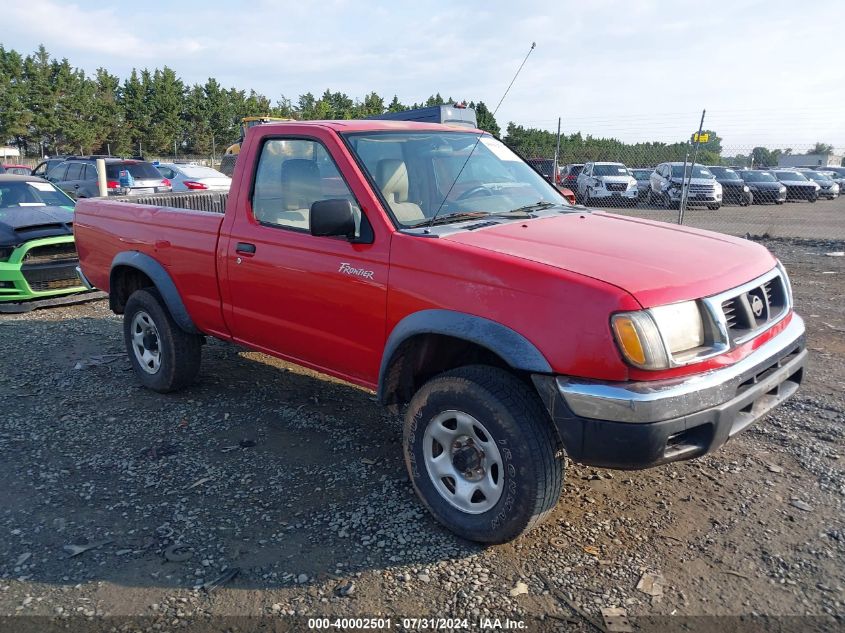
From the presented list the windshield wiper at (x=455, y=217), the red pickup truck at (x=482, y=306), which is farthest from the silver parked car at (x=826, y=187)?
the windshield wiper at (x=455, y=217)

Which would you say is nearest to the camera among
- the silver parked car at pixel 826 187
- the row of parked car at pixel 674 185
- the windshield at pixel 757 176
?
the row of parked car at pixel 674 185

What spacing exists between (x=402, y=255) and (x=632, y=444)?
1.41 metres

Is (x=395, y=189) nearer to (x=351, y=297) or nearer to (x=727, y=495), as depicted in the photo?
(x=351, y=297)

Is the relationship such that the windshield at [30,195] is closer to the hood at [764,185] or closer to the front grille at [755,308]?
the front grille at [755,308]

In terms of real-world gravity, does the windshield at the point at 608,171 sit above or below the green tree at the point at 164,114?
below

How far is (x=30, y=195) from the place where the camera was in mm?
8930

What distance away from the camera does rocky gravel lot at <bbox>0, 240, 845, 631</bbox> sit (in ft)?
8.98

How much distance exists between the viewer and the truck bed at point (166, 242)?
4457 mm

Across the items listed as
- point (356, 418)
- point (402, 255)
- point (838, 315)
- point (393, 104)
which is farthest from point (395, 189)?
point (393, 104)

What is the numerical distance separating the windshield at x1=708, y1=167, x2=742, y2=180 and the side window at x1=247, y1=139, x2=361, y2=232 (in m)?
23.1

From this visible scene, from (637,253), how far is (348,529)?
197 cm

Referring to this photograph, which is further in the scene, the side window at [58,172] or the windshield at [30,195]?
the side window at [58,172]

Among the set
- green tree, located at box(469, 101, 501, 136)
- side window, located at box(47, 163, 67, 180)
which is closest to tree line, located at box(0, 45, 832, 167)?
side window, located at box(47, 163, 67, 180)

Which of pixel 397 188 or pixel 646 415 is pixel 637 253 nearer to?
pixel 646 415
